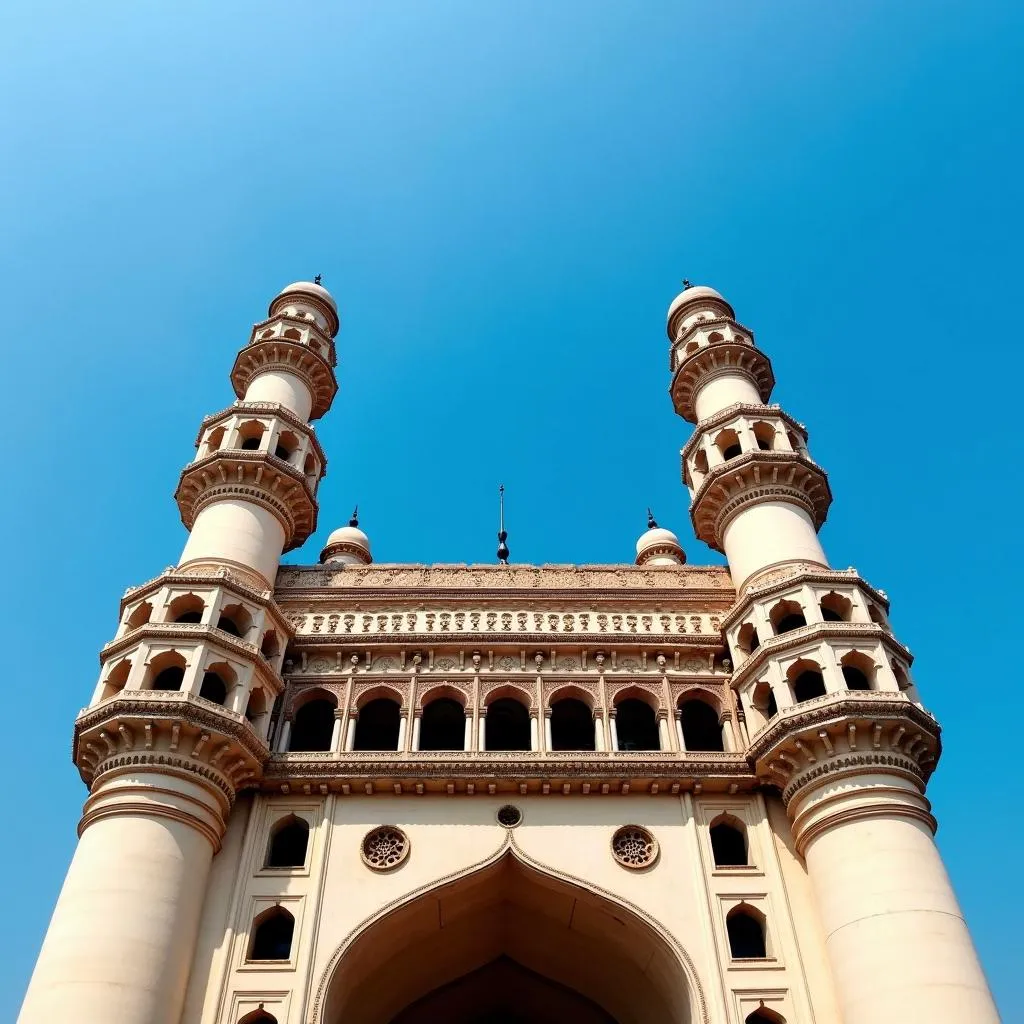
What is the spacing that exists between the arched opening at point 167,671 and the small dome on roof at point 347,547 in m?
11.8

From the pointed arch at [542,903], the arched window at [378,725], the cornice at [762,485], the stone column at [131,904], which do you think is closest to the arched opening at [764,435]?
A: the cornice at [762,485]

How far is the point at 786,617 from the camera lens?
60.8 feet

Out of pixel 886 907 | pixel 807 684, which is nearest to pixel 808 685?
pixel 807 684

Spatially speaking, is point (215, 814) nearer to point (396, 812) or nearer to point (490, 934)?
point (396, 812)

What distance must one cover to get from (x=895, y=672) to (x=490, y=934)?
8.29m

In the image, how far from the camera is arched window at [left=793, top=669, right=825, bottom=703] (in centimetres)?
1780

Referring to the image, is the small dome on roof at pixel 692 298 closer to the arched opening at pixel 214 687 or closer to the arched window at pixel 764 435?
the arched window at pixel 764 435

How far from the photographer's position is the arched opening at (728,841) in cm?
1686

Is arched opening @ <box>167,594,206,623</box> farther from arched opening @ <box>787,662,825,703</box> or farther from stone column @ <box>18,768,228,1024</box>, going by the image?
A: arched opening @ <box>787,662,825,703</box>

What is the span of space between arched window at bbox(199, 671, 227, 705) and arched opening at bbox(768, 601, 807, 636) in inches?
378

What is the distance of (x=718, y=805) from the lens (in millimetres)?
16938

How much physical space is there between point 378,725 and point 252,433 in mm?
7420

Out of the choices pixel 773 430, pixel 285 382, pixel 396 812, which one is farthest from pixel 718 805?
pixel 285 382

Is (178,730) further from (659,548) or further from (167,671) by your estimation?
(659,548)
